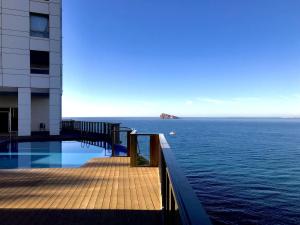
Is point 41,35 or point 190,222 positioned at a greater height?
point 41,35

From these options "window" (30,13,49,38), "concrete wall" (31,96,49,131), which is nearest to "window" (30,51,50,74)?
"window" (30,13,49,38)

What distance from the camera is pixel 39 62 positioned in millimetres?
23719

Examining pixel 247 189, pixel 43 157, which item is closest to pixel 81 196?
pixel 43 157

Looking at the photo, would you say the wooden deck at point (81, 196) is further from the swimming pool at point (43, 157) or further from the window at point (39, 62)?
the window at point (39, 62)

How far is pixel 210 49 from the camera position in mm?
45438

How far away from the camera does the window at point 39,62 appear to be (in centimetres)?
2228

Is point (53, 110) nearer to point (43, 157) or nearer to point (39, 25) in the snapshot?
point (39, 25)

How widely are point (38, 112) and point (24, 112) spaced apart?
3.53 meters

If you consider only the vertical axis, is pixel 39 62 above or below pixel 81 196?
above

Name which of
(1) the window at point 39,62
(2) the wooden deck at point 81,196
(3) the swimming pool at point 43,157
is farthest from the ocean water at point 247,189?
(1) the window at point 39,62

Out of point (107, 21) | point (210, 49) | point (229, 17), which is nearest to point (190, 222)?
point (107, 21)

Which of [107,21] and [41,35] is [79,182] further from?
[107,21]

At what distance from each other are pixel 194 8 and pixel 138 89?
195ft

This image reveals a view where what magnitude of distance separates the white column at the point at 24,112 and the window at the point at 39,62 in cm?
208
